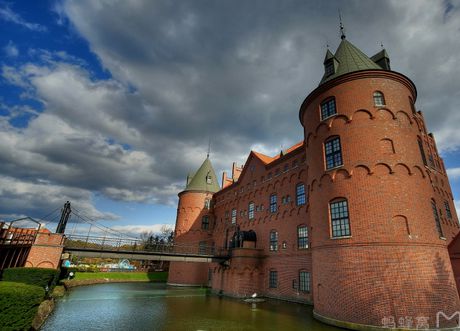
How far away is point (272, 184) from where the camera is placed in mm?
26141

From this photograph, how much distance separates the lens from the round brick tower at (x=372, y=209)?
38.5 ft

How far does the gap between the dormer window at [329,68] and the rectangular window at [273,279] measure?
16966 millimetres

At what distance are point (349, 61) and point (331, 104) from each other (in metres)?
3.46

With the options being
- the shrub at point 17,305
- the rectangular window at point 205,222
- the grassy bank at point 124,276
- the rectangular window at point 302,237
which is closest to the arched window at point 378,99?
the rectangular window at point 302,237

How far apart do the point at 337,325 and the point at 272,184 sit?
584 inches

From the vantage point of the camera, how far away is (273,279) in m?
23.2

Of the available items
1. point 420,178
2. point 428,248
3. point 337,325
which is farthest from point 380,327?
point 420,178

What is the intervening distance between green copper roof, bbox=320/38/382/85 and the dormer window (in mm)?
276

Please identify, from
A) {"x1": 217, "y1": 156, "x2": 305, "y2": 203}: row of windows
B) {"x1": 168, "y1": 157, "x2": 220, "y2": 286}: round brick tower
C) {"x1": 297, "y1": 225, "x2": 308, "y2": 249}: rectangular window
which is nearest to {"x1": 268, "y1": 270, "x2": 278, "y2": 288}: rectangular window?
{"x1": 297, "y1": 225, "x2": 308, "y2": 249}: rectangular window

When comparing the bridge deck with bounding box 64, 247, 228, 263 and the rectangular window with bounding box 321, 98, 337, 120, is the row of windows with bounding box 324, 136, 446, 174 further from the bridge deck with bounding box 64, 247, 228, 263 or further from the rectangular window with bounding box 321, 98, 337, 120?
the bridge deck with bounding box 64, 247, 228, 263

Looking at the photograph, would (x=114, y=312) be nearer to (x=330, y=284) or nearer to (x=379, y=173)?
(x=330, y=284)

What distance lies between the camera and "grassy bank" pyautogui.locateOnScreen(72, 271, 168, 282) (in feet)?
111

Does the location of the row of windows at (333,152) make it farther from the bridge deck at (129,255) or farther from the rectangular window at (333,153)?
the bridge deck at (129,255)

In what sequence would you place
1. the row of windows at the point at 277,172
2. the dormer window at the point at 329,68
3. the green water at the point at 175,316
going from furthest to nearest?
the row of windows at the point at 277,172
the dormer window at the point at 329,68
the green water at the point at 175,316
